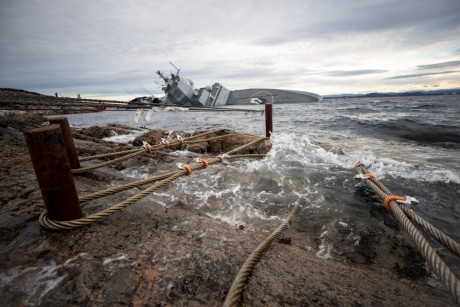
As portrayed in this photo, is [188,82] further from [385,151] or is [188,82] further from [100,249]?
[100,249]

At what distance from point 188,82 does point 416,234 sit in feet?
169

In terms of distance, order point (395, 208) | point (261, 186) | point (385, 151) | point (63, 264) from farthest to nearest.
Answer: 1. point (385, 151)
2. point (261, 186)
3. point (395, 208)
4. point (63, 264)

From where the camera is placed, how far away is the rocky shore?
1558 mm

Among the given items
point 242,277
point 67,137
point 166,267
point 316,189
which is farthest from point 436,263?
point 67,137

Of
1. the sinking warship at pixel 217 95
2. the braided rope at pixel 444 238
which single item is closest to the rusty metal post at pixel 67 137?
the braided rope at pixel 444 238

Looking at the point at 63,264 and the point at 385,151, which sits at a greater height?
the point at 63,264

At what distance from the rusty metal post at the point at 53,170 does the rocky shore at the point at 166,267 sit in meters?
0.30

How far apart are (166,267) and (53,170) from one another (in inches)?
49.4

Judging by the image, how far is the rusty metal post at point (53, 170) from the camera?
5.84 feet

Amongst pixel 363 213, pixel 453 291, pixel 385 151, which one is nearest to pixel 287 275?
pixel 453 291

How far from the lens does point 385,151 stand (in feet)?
28.7

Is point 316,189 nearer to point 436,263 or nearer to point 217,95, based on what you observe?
point 436,263

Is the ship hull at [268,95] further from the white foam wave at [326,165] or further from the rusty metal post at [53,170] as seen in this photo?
the rusty metal post at [53,170]

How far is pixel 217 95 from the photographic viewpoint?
5609cm
